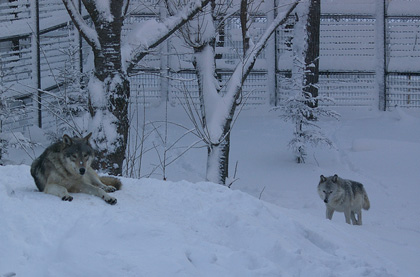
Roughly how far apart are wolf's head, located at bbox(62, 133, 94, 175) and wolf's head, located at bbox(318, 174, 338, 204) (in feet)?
16.9

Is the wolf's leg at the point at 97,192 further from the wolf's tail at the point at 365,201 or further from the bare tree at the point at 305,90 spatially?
the bare tree at the point at 305,90

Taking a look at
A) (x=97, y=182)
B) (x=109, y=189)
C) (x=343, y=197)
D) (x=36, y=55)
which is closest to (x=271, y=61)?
(x=36, y=55)

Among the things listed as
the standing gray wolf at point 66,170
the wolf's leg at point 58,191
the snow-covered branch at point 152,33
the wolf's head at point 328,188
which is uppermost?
the snow-covered branch at point 152,33

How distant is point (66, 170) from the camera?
6371 millimetres

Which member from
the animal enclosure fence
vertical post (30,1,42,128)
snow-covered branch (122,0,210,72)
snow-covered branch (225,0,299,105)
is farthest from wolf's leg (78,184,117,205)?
the animal enclosure fence

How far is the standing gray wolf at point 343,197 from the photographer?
34.7 ft

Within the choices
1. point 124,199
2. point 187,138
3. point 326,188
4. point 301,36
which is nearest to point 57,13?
point 187,138

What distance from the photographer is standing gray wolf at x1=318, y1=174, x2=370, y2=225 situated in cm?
1058

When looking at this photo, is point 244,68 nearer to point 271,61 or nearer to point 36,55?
point 36,55

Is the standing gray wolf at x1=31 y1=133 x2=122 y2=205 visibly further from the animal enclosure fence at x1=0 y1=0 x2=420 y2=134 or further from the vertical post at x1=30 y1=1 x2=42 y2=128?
the animal enclosure fence at x1=0 y1=0 x2=420 y2=134

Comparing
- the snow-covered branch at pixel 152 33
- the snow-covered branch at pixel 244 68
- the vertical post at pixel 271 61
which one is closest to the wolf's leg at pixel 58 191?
the snow-covered branch at pixel 152 33

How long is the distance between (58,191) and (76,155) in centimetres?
39

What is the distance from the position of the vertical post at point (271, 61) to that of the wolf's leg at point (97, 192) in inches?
464

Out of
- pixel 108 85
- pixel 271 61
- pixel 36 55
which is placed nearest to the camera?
pixel 108 85
